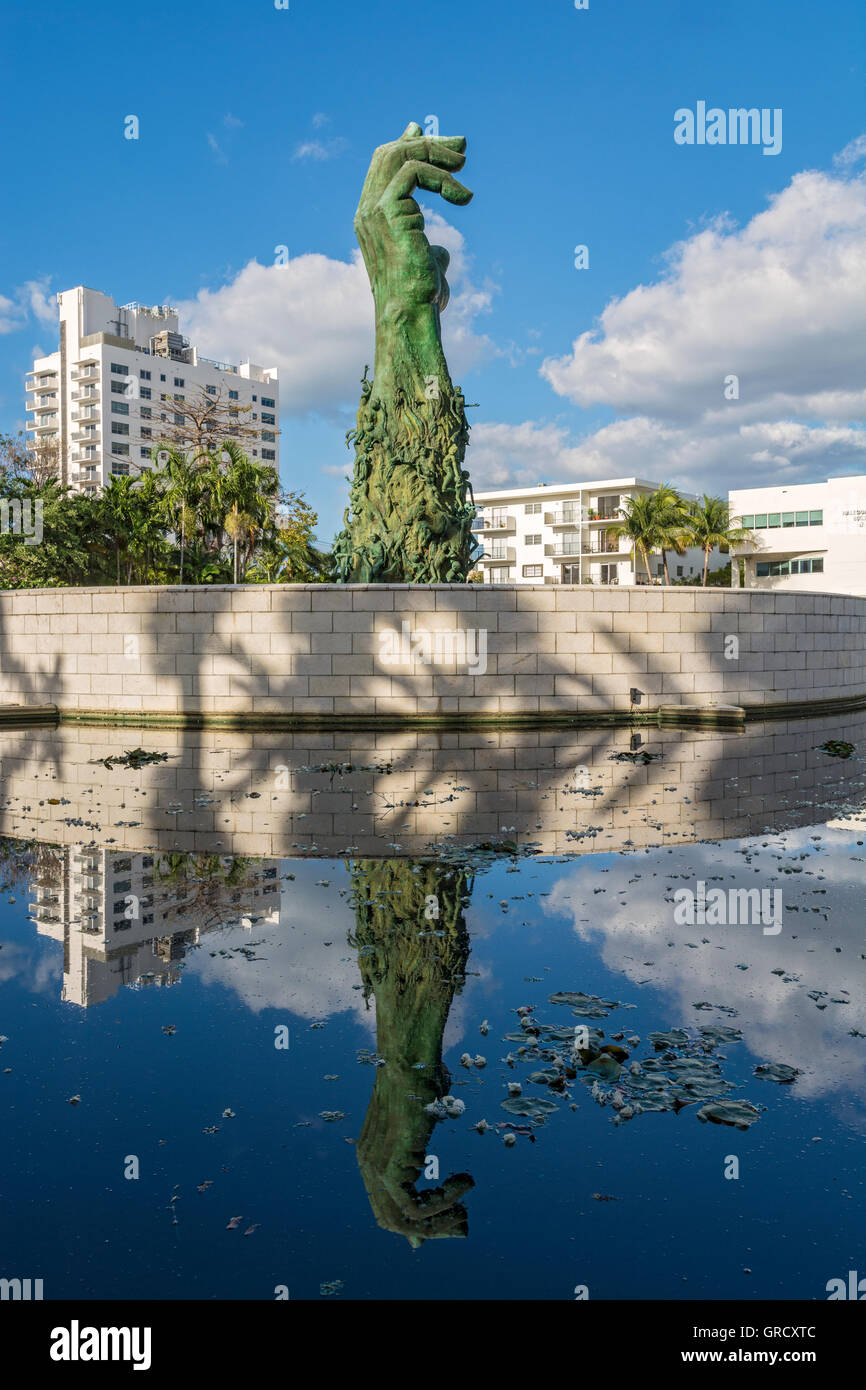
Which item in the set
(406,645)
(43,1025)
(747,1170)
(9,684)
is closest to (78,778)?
(406,645)

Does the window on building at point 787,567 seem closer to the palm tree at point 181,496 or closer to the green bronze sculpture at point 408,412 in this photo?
the palm tree at point 181,496

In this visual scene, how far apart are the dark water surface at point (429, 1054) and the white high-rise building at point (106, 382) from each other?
313ft

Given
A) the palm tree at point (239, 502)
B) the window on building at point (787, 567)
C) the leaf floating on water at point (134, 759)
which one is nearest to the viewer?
the leaf floating on water at point (134, 759)

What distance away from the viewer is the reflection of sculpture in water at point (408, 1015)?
3709 mm

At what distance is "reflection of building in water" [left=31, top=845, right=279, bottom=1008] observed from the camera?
629 centimetres

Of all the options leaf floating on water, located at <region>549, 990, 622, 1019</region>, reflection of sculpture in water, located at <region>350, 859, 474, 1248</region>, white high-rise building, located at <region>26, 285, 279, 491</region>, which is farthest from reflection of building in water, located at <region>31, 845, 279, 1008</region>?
white high-rise building, located at <region>26, 285, 279, 491</region>

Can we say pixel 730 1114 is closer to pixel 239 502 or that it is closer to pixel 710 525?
pixel 239 502

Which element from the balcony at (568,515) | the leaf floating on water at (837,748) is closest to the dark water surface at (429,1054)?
the leaf floating on water at (837,748)

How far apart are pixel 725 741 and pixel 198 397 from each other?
99902 millimetres

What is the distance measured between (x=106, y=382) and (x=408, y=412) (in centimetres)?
8854

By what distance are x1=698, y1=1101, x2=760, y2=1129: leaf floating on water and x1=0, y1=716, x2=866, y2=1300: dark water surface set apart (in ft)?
0.07

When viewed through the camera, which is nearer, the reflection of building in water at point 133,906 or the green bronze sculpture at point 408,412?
the reflection of building in water at point 133,906

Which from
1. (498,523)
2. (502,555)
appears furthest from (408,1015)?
(502,555)

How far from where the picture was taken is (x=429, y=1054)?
495cm
